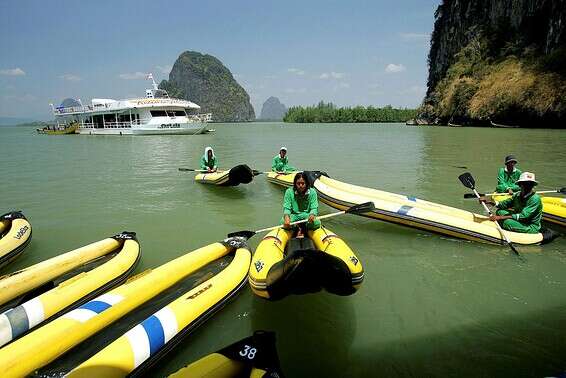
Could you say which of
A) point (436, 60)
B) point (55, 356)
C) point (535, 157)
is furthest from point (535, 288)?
point (436, 60)

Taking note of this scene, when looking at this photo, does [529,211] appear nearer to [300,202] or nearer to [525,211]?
[525,211]

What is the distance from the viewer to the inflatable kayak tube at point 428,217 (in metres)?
5.99

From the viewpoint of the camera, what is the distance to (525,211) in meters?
6.00

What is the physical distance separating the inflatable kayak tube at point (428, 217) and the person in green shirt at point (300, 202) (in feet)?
5.24

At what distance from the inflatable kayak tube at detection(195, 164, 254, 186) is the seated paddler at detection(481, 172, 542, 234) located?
640 centimetres

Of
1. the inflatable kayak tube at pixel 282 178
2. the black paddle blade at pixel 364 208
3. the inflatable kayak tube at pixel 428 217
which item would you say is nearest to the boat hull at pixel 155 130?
the inflatable kayak tube at pixel 282 178

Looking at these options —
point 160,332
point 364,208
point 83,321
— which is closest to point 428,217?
point 364,208

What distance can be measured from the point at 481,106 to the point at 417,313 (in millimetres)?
47168

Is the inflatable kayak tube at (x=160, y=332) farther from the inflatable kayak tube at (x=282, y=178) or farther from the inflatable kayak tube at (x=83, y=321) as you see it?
the inflatable kayak tube at (x=282, y=178)

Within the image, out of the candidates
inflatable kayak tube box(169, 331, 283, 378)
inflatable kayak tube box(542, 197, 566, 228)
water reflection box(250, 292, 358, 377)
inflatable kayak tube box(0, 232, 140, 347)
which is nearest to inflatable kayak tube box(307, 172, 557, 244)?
inflatable kayak tube box(542, 197, 566, 228)

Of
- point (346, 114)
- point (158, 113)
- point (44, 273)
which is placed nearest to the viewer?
point (44, 273)

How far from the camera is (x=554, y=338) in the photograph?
3695mm

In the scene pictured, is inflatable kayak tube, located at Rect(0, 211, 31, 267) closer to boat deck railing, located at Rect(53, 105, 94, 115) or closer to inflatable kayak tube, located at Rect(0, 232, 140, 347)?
inflatable kayak tube, located at Rect(0, 232, 140, 347)

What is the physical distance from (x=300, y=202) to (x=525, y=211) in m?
3.84
